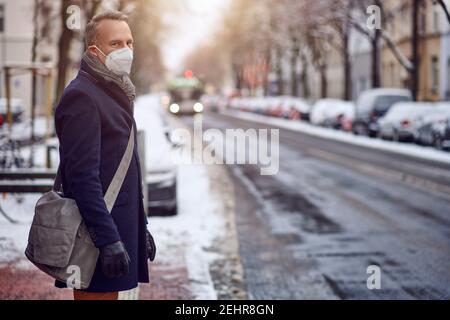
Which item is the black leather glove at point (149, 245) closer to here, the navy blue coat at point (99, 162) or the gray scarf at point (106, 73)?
the navy blue coat at point (99, 162)

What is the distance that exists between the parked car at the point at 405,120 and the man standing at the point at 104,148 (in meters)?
28.2

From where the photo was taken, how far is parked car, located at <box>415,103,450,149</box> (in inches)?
1106

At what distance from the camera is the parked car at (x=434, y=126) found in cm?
2809

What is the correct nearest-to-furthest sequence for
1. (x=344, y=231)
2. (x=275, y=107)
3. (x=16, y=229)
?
1. (x=16, y=229)
2. (x=344, y=231)
3. (x=275, y=107)

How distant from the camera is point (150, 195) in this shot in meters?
12.5

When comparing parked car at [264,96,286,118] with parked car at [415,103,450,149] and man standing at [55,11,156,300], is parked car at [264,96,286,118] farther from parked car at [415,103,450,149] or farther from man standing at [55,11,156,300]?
man standing at [55,11,156,300]

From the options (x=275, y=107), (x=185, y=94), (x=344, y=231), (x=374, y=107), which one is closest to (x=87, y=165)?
(x=344, y=231)

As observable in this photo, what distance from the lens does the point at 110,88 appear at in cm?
367

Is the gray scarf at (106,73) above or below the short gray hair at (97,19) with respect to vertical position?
below

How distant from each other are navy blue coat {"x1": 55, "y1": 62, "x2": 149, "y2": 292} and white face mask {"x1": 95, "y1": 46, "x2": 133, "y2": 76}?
0.08 metres

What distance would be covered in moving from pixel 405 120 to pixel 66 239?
29.5 meters

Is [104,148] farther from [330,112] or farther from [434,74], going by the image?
[434,74]

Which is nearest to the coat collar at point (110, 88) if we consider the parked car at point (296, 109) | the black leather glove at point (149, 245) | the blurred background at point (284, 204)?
the black leather glove at point (149, 245)
